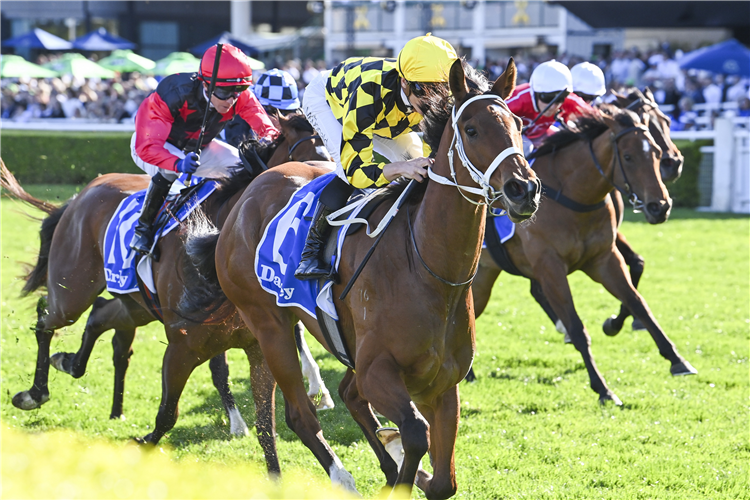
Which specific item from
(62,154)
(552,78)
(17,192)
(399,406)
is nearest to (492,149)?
(399,406)

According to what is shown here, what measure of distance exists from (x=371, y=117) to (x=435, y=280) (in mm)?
725

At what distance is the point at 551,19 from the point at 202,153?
25.1 m

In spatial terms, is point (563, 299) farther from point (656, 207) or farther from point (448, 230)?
point (448, 230)

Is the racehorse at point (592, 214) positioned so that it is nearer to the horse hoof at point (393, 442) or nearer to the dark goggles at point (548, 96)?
the dark goggles at point (548, 96)

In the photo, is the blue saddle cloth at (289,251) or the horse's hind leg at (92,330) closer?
the blue saddle cloth at (289,251)

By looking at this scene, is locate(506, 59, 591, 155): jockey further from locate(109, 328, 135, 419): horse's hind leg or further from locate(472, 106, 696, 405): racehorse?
locate(109, 328, 135, 419): horse's hind leg

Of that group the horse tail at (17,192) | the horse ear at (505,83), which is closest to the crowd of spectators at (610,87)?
the horse tail at (17,192)

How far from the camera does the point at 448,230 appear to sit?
3.04 meters

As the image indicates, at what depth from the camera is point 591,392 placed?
5367mm

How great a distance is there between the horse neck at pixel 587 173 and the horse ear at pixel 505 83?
2706 mm

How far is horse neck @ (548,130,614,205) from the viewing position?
218 inches

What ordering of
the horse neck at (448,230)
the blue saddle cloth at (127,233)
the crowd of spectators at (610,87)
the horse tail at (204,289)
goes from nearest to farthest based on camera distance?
1. the horse neck at (448,230)
2. the horse tail at (204,289)
3. the blue saddle cloth at (127,233)
4. the crowd of spectators at (610,87)

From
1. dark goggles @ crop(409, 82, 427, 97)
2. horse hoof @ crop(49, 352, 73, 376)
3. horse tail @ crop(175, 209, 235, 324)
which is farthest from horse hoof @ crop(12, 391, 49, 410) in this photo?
dark goggles @ crop(409, 82, 427, 97)

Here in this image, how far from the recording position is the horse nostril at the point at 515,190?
2619 millimetres
